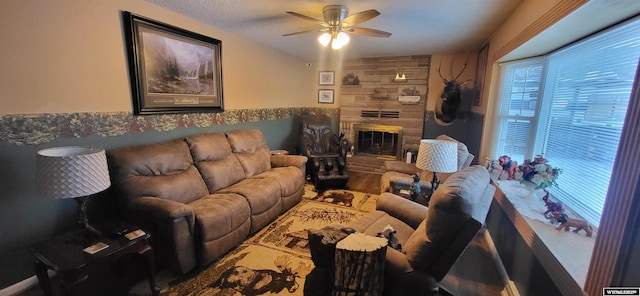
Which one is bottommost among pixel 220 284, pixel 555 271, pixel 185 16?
pixel 220 284

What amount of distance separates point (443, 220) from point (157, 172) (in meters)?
2.34

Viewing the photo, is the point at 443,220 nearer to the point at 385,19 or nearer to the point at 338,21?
the point at 338,21

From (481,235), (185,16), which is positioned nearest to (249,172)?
(185,16)

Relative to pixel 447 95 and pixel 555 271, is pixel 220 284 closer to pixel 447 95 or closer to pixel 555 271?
pixel 555 271

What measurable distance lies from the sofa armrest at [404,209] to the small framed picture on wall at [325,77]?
3.71m

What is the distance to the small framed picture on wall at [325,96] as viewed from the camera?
5.59m

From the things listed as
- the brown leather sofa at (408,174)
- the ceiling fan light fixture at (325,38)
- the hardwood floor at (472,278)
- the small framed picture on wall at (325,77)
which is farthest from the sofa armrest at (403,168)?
the small framed picture on wall at (325,77)

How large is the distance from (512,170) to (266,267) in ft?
7.94

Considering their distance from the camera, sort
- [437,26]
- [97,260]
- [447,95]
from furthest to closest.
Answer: [447,95]
[437,26]
[97,260]

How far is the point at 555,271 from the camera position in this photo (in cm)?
124

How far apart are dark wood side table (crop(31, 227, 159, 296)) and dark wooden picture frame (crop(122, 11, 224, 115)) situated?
4.06 feet

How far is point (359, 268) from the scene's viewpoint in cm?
135

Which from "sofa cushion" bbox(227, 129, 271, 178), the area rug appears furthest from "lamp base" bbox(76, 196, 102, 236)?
"sofa cushion" bbox(227, 129, 271, 178)

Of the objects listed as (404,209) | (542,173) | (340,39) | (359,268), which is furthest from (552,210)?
(340,39)
